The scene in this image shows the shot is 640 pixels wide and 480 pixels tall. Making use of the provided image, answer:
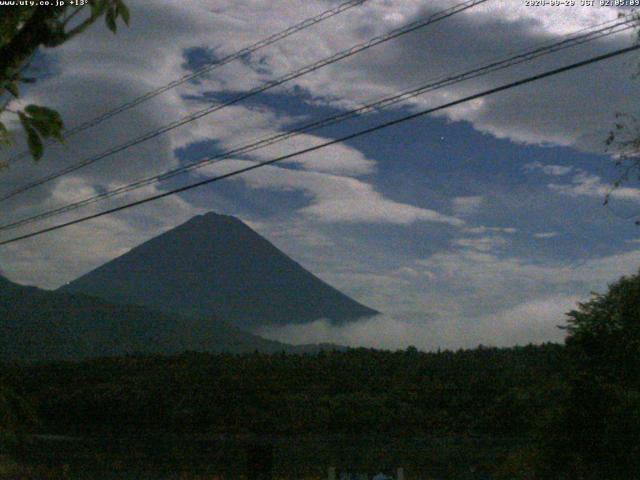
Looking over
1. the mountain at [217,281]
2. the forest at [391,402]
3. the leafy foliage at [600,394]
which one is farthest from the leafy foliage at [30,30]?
the mountain at [217,281]

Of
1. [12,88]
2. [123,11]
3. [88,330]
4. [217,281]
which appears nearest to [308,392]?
[12,88]

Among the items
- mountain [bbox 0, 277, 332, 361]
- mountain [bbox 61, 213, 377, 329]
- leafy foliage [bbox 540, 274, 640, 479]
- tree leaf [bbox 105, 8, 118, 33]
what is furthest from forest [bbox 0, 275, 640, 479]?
mountain [bbox 61, 213, 377, 329]

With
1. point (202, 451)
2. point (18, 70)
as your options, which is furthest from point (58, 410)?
point (18, 70)

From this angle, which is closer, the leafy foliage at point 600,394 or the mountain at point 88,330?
the leafy foliage at point 600,394

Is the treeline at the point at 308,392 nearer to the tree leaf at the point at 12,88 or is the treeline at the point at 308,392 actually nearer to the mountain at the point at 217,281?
the tree leaf at the point at 12,88

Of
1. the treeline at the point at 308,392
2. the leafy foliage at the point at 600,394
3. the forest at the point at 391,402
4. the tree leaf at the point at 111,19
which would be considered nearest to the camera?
the tree leaf at the point at 111,19

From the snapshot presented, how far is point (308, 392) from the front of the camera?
15203 millimetres

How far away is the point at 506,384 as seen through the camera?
12477 millimetres

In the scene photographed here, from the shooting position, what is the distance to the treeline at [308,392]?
12.2 meters

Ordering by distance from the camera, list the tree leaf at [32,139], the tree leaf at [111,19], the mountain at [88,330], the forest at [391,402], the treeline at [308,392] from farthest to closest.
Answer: the mountain at [88,330] < the treeline at [308,392] < the forest at [391,402] < the tree leaf at [111,19] < the tree leaf at [32,139]

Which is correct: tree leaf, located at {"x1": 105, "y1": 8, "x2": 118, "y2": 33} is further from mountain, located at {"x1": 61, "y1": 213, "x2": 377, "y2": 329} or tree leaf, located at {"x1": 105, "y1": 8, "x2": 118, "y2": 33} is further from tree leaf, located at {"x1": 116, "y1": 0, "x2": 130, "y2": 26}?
mountain, located at {"x1": 61, "y1": 213, "x2": 377, "y2": 329}

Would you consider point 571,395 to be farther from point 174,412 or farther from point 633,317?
point 174,412

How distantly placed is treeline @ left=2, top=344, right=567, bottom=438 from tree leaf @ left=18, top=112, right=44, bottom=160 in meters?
8.10

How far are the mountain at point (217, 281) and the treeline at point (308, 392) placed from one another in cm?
5359
